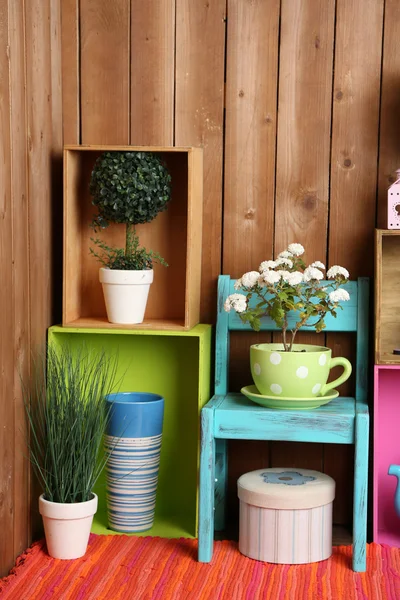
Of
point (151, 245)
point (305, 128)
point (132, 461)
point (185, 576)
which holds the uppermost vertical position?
point (305, 128)

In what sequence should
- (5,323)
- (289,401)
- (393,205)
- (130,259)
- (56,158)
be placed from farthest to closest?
1. (56,158)
2. (130,259)
3. (393,205)
4. (289,401)
5. (5,323)

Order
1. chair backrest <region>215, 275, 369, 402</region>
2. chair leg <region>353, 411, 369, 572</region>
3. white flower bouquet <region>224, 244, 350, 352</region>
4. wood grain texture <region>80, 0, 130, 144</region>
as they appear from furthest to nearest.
Answer: wood grain texture <region>80, 0, 130, 144</region> → chair backrest <region>215, 275, 369, 402</region> → white flower bouquet <region>224, 244, 350, 352</region> → chair leg <region>353, 411, 369, 572</region>

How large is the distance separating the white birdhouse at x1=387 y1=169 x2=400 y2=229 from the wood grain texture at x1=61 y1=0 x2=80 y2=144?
3.38 ft

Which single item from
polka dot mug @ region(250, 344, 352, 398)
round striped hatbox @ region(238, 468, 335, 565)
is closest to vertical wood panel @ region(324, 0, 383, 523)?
polka dot mug @ region(250, 344, 352, 398)

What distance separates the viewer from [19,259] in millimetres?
2232

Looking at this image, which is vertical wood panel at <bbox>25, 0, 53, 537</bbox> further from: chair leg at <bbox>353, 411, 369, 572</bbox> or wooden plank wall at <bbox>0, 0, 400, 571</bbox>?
chair leg at <bbox>353, 411, 369, 572</bbox>

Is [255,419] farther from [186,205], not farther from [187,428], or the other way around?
[186,205]

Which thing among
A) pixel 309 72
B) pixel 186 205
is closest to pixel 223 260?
pixel 186 205

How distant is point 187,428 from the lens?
2.63 meters

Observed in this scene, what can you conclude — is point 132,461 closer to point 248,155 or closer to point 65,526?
point 65,526

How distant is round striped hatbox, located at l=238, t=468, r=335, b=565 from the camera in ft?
7.22

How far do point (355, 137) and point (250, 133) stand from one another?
33 cm

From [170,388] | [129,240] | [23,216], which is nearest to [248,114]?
[129,240]

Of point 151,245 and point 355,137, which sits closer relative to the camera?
point 355,137
